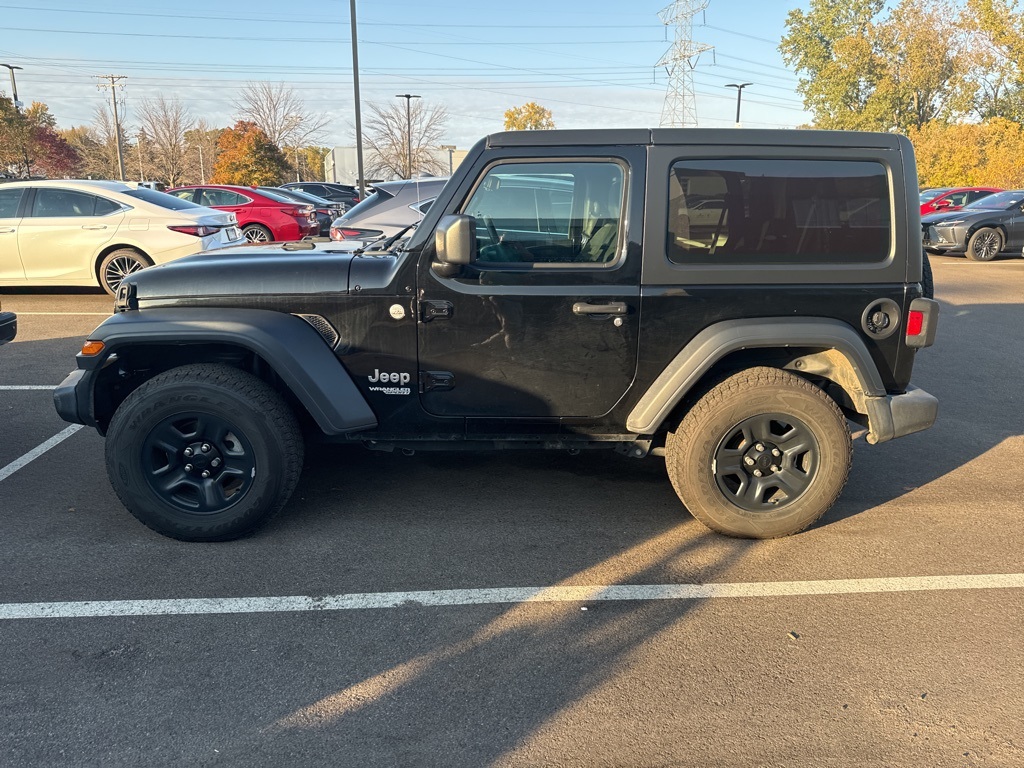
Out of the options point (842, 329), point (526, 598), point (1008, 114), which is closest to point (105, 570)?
point (526, 598)

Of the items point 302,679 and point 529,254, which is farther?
point 529,254

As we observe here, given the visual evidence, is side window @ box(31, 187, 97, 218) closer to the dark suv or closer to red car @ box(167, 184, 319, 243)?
red car @ box(167, 184, 319, 243)

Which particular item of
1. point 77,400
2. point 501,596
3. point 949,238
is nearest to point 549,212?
point 501,596

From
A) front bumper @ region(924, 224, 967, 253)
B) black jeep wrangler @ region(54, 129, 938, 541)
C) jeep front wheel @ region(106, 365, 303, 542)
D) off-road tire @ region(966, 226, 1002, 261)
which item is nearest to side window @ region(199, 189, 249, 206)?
black jeep wrangler @ region(54, 129, 938, 541)

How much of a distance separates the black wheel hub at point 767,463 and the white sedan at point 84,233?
8002 millimetres

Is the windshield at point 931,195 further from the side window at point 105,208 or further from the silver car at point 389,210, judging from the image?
the side window at point 105,208

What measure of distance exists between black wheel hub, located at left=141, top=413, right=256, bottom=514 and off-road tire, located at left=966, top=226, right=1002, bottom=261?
1668cm

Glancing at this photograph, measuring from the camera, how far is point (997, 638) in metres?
3.04

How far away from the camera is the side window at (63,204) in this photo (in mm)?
9727

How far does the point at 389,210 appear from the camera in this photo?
8312 millimetres

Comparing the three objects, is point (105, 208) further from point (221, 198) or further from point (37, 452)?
point (37, 452)

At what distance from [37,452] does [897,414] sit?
5.06 metres

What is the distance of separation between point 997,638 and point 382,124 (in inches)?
1782

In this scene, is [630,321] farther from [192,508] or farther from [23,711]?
[23,711]
